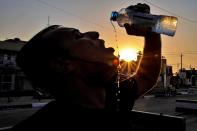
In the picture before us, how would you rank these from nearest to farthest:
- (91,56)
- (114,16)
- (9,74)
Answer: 1. (91,56)
2. (114,16)
3. (9,74)

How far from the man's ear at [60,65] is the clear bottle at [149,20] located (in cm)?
82

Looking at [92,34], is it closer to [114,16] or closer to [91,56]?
[91,56]

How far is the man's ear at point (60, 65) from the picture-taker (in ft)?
6.20

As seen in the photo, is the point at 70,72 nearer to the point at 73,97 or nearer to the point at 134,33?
the point at 73,97

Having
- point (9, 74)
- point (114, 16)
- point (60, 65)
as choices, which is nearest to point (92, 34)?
point (60, 65)

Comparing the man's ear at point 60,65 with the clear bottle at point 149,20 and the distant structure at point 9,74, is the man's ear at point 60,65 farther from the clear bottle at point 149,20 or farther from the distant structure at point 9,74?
the distant structure at point 9,74

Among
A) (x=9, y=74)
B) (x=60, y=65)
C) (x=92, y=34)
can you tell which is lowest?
(x=9, y=74)

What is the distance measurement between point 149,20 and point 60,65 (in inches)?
38.3

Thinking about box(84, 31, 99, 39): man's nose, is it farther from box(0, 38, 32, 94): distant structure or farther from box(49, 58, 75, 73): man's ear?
box(0, 38, 32, 94): distant structure

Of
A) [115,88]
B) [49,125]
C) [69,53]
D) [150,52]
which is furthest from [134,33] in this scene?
[49,125]

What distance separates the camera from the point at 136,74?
2.50 meters

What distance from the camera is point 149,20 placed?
2.63 metres

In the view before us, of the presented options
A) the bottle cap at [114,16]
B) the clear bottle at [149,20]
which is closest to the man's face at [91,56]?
the clear bottle at [149,20]

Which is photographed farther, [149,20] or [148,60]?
[149,20]
